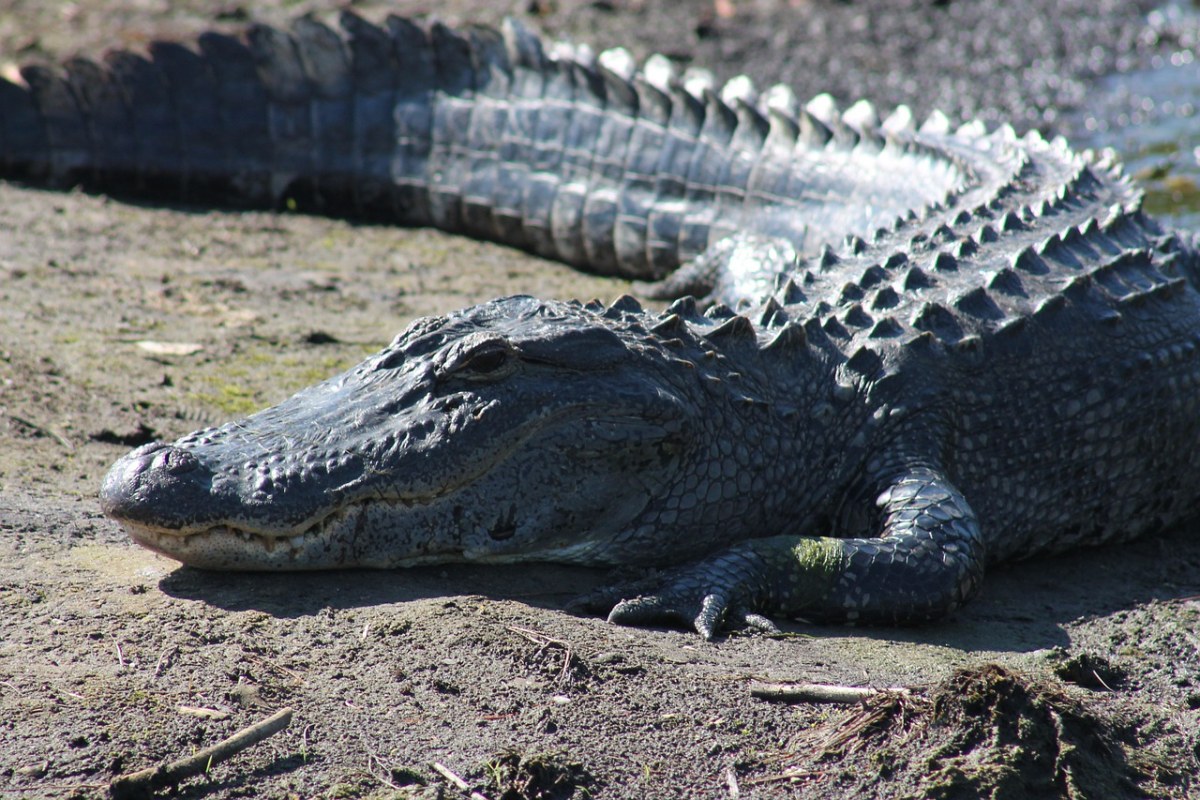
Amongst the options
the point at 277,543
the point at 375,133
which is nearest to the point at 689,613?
the point at 277,543

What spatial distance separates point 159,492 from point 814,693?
A: 171 cm

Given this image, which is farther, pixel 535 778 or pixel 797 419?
pixel 797 419

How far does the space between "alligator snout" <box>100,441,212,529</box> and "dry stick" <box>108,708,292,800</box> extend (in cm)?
74

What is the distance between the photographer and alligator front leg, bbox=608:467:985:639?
3.54 meters

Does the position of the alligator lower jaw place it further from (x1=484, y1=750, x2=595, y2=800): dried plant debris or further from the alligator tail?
the alligator tail

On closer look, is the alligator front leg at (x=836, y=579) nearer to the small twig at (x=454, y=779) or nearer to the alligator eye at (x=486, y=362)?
the alligator eye at (x=486, y=362)

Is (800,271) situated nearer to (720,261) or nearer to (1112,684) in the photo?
(720,261)

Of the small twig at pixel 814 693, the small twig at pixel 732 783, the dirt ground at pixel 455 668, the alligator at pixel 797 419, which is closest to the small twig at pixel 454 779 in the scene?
the dirt ground at pixel 455 668

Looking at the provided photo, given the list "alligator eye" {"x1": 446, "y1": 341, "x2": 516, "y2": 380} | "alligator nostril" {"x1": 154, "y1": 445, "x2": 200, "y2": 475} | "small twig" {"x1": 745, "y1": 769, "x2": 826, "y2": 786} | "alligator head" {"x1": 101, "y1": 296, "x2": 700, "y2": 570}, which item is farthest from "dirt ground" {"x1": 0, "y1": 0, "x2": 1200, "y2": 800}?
"alligator eye" {"x1": 446, "y1": 341, "x2": 516, "y2": 380}

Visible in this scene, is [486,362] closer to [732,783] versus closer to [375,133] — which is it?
[732,783]

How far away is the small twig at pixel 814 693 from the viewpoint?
3023 millimetres

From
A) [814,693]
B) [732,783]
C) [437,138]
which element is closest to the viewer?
[732,783]

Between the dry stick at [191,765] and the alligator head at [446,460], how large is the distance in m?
0.74

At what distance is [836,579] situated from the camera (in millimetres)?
3650
